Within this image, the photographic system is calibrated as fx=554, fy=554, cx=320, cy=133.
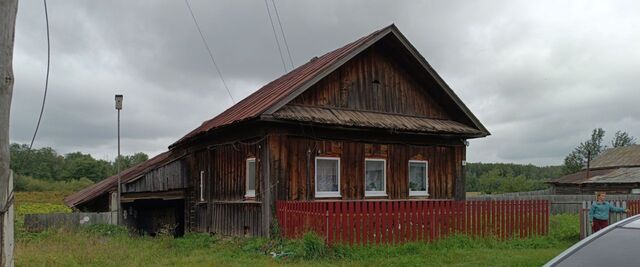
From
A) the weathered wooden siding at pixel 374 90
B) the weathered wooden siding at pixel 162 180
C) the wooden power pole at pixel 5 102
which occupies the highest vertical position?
the weathered wooden siding at pixel 374 90

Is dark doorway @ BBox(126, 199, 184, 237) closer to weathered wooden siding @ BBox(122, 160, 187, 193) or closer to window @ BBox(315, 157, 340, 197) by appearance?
weathered wooden siding @ BBox(122, 160, 187, 193)

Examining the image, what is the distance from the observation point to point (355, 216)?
11914 millimetres

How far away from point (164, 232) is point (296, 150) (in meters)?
5.94

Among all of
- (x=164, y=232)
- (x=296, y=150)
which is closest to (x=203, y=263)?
(x=296, y=150)

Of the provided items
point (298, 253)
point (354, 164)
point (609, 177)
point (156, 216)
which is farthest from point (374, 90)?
point (609, 177)

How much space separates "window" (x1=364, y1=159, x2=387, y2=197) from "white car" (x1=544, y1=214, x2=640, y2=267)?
1076 cm

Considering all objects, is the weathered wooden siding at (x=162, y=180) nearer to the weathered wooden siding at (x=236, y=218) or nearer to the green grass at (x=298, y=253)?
the weathered wooden siding at (x=236, y=218)

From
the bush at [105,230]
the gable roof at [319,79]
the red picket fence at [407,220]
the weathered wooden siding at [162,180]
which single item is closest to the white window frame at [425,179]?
the gable roof at [319,79]

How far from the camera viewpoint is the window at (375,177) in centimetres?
1550

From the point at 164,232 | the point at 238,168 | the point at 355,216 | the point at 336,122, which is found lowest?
the point at 164,232

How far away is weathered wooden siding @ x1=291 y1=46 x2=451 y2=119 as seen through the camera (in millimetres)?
15172

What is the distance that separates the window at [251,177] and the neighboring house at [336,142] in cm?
3

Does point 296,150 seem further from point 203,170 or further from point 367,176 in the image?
point 203,170

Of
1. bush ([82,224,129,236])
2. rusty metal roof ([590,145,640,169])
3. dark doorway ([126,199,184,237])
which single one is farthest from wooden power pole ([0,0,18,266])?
rusty metal roof ([590,145,640,169])
